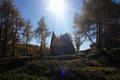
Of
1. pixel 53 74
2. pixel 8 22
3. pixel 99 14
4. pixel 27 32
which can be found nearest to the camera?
pixel 53 74

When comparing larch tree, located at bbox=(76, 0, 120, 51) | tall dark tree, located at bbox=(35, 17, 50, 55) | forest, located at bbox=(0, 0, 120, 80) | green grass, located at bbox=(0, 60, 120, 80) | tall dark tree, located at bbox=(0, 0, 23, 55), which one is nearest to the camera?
green grass, located at bbox=(0, 60, 120, 80)

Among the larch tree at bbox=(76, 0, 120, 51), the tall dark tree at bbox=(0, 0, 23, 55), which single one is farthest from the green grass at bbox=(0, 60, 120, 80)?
the tall dark tree at bbox=(0, 0, 23, 55)

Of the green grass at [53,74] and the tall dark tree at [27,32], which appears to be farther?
the tall dark tree at [27,32]

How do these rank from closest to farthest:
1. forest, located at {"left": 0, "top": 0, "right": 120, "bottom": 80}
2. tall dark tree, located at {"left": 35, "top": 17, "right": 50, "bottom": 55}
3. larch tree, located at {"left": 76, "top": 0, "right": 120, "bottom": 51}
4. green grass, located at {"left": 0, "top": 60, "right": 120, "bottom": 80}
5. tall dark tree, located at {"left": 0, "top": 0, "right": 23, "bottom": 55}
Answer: green grass, located at {"left": 0, "top": 60, "right": 120, "bottom": 80}
forest, located at {"left": 0, "top": 0, "right": 120, "bottom": 80}
larch tree, located at {"left": 76, "top": 0, "right": 120, "bottom": 51}
tall dark tree, located at {"left": 0, "top": 0, "right": 23, "bottom": 55}
tall dark tree, located at {"left": 35, "top": 17, "right": 50, "bottom": 55}

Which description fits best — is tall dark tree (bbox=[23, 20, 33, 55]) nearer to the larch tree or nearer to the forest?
the forest

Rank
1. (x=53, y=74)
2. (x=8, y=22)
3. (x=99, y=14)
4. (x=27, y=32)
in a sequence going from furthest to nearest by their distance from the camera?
(x=27, y=32)
(x=8, y=22)
(x=99, y=14)
(x=53, y=74)

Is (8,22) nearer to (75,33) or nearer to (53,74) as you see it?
(75,33)

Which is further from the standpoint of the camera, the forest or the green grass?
the forest

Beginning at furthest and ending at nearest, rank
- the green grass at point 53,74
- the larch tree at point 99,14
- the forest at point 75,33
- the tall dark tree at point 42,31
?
the tall dark tree at point 42,31 < the larch tree at point 99,14 < the forest at point 75,33 < the green grass at point 53,74

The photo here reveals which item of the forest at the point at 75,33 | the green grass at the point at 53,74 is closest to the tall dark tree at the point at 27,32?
the forest at the point at 75,33

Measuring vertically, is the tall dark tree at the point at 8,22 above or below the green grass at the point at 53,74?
above

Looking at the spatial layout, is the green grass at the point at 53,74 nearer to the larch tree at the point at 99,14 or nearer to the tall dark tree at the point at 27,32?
the larch tree at the point at 99,14

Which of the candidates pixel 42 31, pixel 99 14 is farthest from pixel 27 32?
pixel 99 14

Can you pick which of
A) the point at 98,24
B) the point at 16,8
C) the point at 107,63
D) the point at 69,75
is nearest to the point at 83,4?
the point at 98,24
